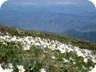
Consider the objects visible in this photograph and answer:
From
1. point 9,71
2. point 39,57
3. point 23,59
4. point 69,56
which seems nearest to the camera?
point 9,71

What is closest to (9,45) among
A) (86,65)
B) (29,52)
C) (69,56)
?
(29,52)

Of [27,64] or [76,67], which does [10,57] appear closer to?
[27,64]

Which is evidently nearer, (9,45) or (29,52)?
(29,52)

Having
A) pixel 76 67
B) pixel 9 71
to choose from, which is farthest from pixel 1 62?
pixel 76 67

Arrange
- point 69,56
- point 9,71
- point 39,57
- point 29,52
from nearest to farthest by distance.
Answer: point 9,71, point 39,57, point 29,52, point 69,56

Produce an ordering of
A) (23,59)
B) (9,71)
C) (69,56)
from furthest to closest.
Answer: (69,56), (23,59), (9,71)

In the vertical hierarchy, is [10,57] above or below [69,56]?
above

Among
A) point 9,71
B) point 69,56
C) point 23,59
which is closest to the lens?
point 9,71

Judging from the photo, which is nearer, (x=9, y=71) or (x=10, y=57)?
(x=9, y=71)

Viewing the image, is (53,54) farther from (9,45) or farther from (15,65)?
(15,65)
